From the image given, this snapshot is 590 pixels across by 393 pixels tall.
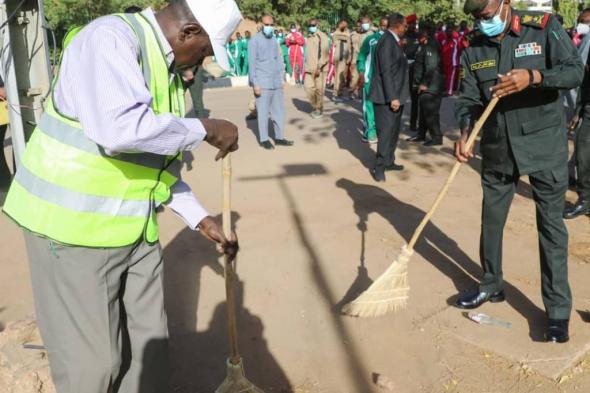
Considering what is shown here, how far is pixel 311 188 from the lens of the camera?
22.9 feet

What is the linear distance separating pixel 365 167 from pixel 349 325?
4.31 metres

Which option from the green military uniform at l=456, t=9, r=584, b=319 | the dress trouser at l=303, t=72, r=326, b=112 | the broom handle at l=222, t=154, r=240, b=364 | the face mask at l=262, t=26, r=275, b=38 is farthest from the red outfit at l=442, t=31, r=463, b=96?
the broom handle at l=222, t=154, r=240, b=364

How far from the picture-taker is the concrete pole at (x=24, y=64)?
466 centimetres

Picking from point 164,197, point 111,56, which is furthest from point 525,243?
point 111,56

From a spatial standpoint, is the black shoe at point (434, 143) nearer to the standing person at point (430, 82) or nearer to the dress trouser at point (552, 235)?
the standing person at point (430, 82)

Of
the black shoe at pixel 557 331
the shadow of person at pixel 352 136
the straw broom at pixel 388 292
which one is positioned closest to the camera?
the black shoe at pixel 557 331

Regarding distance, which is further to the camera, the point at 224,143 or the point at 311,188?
the point at 311,188

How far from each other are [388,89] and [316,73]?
5.16 metres

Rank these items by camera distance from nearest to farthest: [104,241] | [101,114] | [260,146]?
[101,114]
[104,241]
[260,146]

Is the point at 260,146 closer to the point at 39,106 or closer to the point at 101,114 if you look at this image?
the point at 39,106

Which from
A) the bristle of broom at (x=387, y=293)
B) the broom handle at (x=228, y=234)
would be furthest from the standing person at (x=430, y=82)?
the broom handle at (x=228, y=234)

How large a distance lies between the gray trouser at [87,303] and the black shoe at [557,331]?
2.43 metres

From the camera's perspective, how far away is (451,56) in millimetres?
14281

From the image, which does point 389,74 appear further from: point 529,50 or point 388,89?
point 529,50
